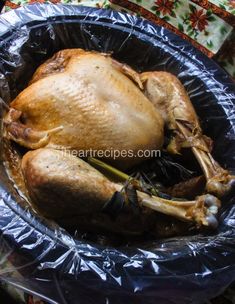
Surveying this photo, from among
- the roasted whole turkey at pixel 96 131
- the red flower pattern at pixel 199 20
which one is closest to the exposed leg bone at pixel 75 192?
the roasted whole turkey at pixel 96 131

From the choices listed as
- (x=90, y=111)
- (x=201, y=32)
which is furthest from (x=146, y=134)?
(x=201, y=32)

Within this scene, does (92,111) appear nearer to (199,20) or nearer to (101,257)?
(101,257)

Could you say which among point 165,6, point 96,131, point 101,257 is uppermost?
point 165,6

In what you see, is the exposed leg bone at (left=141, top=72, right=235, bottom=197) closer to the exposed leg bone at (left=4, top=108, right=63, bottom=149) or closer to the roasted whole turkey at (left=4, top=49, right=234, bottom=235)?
the roasted whole turkey at (left=4, top=49, right=234, bottom=235)

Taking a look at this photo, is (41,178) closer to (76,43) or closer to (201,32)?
(76,43)

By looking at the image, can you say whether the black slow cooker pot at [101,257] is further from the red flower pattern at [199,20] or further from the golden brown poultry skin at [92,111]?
the red flower pattern at [199,20]

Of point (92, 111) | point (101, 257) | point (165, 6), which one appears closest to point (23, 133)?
point (92, 111)
